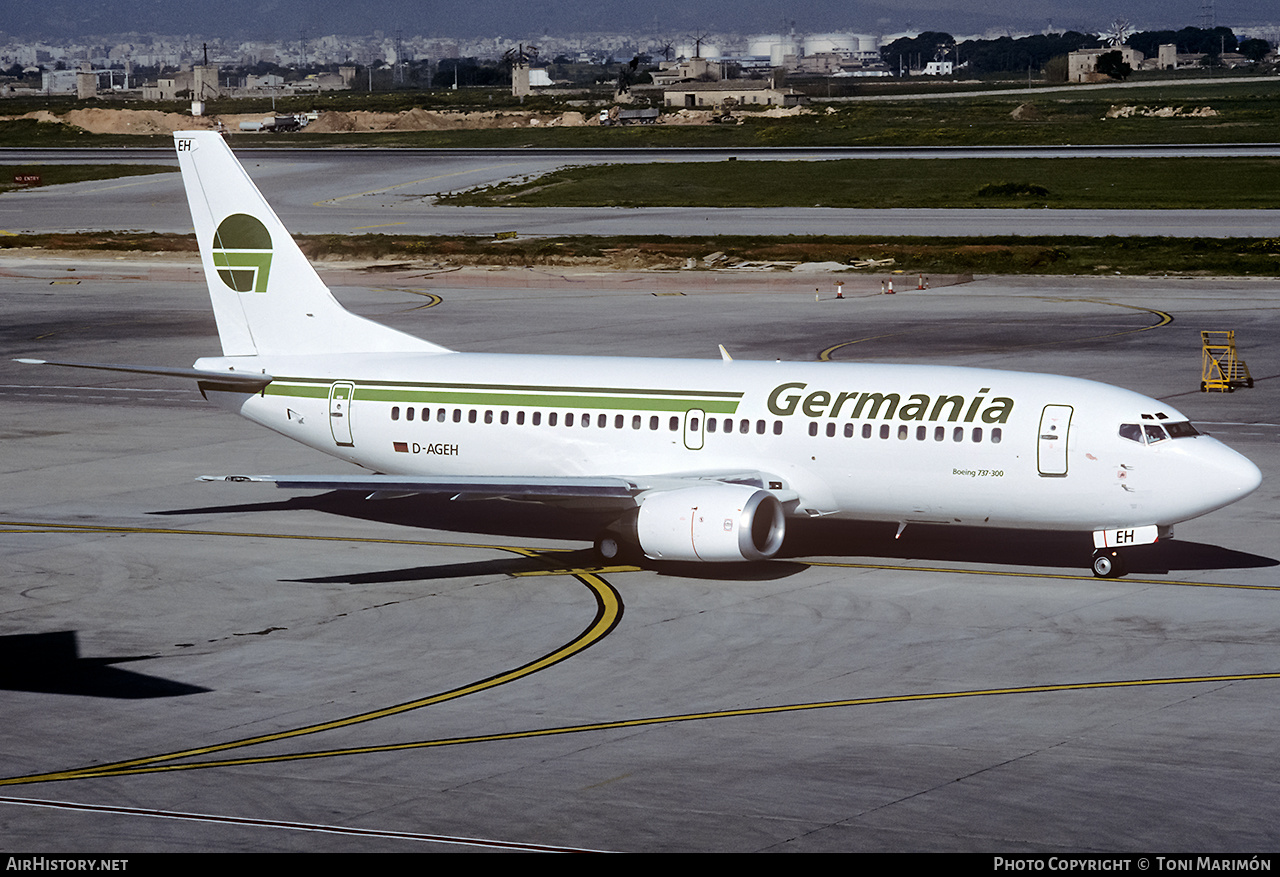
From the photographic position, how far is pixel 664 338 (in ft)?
229

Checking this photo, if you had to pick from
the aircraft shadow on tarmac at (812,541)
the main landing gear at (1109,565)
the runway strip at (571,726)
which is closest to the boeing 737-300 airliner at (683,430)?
the main landing gear at (1109,565)

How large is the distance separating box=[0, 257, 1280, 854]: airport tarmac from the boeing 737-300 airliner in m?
1.54

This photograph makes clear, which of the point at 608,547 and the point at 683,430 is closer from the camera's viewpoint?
the point at 608,547

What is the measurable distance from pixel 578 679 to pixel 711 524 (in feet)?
20.1

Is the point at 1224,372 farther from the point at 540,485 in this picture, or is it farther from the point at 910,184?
the point at 910,184

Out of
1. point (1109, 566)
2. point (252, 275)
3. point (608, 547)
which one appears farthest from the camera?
point (252, 275)

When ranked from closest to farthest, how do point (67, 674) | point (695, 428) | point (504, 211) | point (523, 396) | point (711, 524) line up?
point (67, 674) < point (711, 524) < point (695, 428) < point (523, 396) < point (504, 211)

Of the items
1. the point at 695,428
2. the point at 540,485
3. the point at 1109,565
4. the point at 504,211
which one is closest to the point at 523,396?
the point at 540,485

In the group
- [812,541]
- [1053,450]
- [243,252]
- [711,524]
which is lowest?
[812,541]

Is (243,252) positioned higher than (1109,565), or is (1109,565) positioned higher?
(243,252)

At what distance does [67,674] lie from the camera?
2744cm

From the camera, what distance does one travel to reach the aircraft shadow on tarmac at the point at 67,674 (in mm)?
26578

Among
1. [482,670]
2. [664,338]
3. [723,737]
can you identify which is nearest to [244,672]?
[482,670]

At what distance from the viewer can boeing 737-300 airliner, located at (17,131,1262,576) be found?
3250 cm
